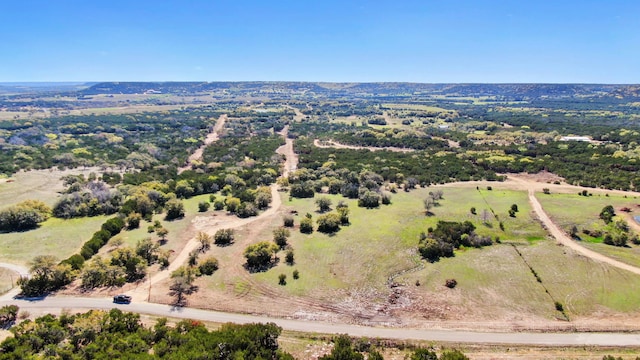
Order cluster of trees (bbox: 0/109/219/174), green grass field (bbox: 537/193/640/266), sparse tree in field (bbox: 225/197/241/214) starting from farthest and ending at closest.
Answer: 1. cluster of trees (bbox: 0/109/219/174)
2. sparse tree in field (bbox: 225/197/241/214)
3. green grass field (bbox: 537/193/640/266)

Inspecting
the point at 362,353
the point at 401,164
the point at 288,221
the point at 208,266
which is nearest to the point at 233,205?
the point at 288,221

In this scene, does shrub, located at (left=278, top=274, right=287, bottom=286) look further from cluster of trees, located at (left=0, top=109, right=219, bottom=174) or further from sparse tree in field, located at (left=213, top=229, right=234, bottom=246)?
cluster of trees, located at (left=0, top=109, right=219, bottom=174)

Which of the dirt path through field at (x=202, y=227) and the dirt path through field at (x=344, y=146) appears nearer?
the dirt path through field at (x=202, y=227)

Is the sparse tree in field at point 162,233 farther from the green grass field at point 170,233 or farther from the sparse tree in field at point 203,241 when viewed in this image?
the sparse tree in field at point 203,241

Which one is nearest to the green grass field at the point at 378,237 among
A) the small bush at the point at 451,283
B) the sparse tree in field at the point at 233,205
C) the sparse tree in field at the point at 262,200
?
the sparse tree in field at the point at 262,200

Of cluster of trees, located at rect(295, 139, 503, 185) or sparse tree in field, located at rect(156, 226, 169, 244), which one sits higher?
cluster of trees, located at rect(295, 139, 503, 185)

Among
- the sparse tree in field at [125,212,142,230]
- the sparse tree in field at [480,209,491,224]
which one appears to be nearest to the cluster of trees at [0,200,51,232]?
the sparse tree in field at [125,212,142,230]
